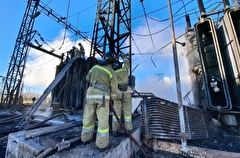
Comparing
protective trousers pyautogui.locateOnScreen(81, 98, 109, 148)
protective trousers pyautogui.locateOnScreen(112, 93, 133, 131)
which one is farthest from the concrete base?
protective trousers pyautogui.locateOnScreen(112, 93, 133, 131)

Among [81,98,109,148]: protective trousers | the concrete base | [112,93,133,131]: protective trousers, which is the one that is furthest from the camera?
[112,93,133,131]: protective trousers

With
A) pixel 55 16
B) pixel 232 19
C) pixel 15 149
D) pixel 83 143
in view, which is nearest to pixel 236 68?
pixel 232 19

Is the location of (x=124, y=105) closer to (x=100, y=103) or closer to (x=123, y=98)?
(x=123, y=98)

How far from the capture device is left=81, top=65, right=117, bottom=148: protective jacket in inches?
70.0

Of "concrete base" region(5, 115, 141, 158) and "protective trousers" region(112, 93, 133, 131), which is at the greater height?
"protective trousers" region(112, 93, 133, 131)

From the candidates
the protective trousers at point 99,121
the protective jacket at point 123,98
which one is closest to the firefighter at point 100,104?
the protective trousers at point 99,121

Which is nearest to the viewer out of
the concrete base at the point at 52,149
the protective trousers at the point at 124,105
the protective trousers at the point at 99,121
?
the concrete base at the point at 52,149

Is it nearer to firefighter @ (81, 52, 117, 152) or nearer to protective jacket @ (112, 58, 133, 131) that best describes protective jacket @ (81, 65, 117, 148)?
firefighter @ (81, 52, 117, 152)

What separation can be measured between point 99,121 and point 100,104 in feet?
0.92

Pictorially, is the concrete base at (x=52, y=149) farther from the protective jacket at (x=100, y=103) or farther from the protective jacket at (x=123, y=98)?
the protective jacket at (x=123, y=98)

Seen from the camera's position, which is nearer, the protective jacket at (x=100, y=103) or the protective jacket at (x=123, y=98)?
the protective jacket at (x=100, y=103)

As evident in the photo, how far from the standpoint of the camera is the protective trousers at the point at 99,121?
5.69ft

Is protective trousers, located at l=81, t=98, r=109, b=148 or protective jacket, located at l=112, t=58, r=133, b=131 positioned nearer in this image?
protective trousers, located at l=81, t=98, r=109, b=148

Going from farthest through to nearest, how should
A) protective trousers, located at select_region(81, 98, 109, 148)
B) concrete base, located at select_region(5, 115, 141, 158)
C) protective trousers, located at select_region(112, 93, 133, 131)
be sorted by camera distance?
1. protective trousers, located at select_region(112, 93, 133, 131)
2. protective trousers, located at select_region(81, 98, 109, 148)
3. concrete base, located at select_region(5, 115, 141, 158)
